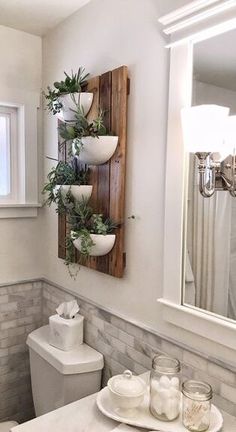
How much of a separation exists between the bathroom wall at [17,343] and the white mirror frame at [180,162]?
3.41 ft

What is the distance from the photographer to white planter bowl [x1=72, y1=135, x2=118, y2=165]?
1385mm

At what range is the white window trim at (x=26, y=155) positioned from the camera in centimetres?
193


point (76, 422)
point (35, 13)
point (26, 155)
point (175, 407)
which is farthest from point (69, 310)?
point (35, 13)

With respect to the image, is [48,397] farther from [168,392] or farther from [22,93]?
[22,93]

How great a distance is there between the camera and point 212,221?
117 cm

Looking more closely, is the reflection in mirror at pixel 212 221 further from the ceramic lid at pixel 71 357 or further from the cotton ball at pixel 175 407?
the ceramic lid at pixel 71 357

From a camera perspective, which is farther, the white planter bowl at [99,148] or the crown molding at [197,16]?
the white planter bowl at [99,148]

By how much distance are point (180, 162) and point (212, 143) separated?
0.49ft

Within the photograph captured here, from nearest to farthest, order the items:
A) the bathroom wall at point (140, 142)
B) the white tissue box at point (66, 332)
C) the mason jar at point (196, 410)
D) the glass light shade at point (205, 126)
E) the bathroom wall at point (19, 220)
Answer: the mason jar at point (196, 410) < the glass light shade at point (205, 126) < the bathroom wall at point (140, 142) < the white tissue box at point (66, 332) < the bathroom wall at point (19, 220)

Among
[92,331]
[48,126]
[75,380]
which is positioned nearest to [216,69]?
[48,126]

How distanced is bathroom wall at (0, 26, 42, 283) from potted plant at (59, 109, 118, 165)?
658mm

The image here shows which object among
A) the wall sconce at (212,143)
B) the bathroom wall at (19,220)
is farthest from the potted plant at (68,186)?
the wall sconce at (212,143)

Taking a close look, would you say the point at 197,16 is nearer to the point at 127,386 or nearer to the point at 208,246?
the point at 208,246

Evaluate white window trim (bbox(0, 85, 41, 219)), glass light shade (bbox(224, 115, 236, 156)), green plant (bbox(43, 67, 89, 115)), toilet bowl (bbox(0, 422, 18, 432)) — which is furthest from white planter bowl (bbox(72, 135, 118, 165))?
toilet bowl (bbox(0, 422, 18, 432))
